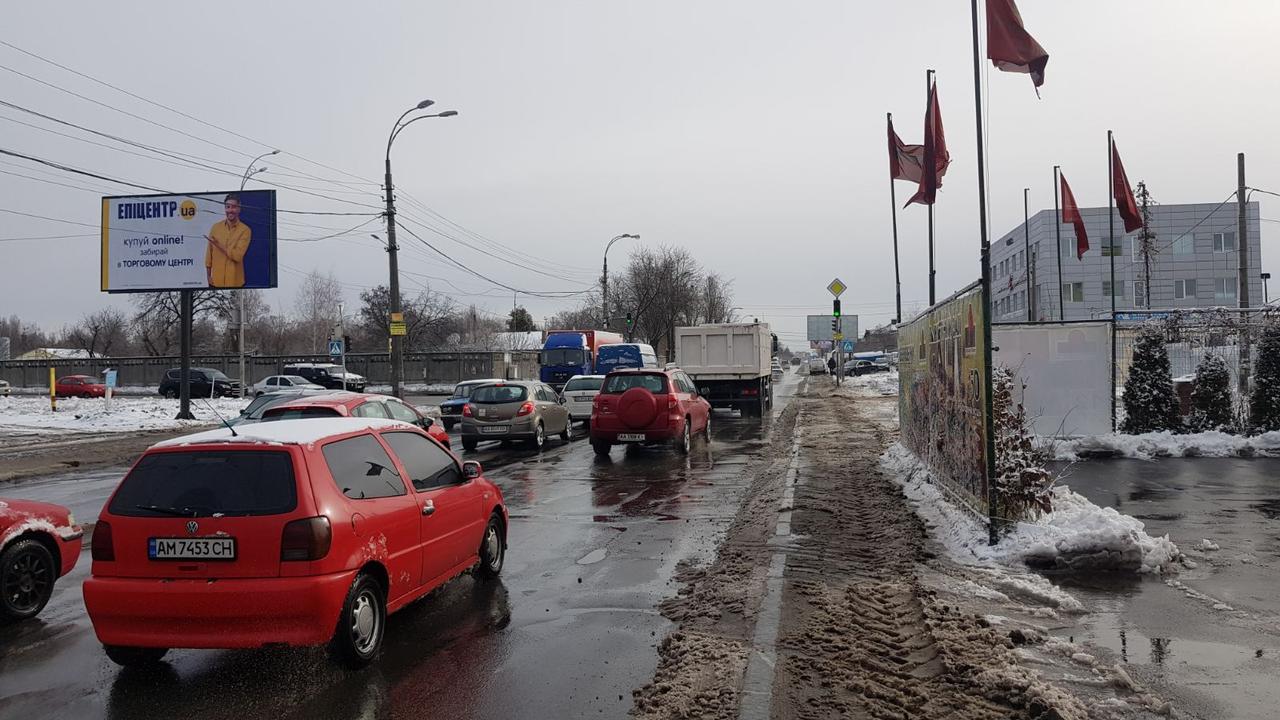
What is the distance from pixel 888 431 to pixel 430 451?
51.8 feet

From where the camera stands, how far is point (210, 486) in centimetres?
508

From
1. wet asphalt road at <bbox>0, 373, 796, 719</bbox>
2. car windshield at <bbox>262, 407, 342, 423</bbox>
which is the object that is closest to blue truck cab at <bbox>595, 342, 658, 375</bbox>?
car windshield at <bbox>262, 407, 342, 423</bbox>

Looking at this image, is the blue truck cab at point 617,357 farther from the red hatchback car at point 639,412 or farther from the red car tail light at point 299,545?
the red car tail light at point 299,545

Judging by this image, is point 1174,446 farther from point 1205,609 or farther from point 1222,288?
point 1222,288

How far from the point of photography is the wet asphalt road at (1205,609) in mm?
4672

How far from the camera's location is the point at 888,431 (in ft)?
67.7

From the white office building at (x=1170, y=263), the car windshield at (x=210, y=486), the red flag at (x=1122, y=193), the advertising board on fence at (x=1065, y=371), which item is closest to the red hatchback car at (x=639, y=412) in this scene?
the advertising board on fence at (x=1065, y=371)

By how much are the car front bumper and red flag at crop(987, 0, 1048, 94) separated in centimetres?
846

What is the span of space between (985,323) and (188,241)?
98.4ft

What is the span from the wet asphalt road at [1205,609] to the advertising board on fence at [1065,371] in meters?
5.73

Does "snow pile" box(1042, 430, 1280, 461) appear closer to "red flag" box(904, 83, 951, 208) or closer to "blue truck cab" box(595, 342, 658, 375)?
"red flag" box(904, 83, 951, 208)

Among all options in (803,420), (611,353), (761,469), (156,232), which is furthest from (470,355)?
(761,469)

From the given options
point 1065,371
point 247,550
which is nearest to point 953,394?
point 247,550

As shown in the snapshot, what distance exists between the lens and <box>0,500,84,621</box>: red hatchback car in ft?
20.9
